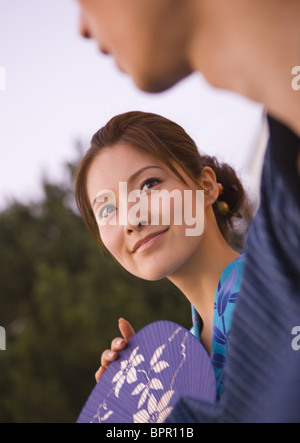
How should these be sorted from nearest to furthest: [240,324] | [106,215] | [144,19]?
[144,19]
[240,324]
[106,215]

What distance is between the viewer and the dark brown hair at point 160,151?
723 mm

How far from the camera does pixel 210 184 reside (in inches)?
30.9

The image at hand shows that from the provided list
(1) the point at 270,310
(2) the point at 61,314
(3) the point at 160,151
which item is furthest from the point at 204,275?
(2) the point at 61,314

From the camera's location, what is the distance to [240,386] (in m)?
0.37

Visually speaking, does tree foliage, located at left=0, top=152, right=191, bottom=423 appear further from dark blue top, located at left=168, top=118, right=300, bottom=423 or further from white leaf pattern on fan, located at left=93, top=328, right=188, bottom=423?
dark blue top, located at left=168, top=118, right=300, bottom=423

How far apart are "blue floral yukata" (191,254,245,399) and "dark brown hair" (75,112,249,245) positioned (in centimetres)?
15

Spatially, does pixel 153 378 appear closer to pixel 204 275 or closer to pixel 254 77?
pixel 204 275

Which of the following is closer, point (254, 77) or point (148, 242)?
point (254, 77)

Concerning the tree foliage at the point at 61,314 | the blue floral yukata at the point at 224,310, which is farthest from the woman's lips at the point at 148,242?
the tree foliage at the point at 61,314

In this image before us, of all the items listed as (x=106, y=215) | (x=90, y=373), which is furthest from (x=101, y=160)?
(x=90, y=373)

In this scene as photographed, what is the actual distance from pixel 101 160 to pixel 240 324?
1.35 feet

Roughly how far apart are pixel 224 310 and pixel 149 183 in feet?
0.62
